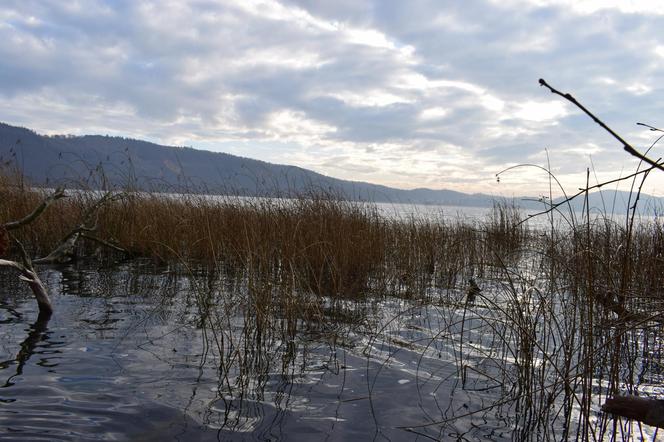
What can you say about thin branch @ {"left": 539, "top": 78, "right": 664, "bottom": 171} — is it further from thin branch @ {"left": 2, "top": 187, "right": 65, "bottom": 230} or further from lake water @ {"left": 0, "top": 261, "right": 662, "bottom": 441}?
thin branch @ {"left": 2, "top": 187, "right": 65, "bottom": 230}

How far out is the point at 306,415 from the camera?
2.82 meters

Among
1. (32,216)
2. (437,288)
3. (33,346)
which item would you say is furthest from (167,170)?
(33,346)

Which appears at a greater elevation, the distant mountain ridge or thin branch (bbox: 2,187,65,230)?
the distant mountain ridge

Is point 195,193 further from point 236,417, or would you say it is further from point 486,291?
point 236,417

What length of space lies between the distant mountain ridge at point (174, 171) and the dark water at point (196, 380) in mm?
1676

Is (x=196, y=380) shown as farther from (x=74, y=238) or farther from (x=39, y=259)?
(x=74, y=238)

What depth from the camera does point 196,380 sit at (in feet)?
10.6

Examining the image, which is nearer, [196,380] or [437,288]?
[196,380]

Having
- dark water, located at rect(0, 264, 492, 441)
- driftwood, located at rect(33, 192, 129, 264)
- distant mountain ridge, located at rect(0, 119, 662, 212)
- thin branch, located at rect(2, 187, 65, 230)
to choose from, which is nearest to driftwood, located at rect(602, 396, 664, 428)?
distant mountain ridge, located at rect(0, 119, 662, 212)

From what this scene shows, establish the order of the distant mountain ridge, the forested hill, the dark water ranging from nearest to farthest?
the dark water, the distant mountain ridge, the forested hill

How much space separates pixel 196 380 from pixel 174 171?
23.9ft

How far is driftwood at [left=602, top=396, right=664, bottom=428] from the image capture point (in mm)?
1407

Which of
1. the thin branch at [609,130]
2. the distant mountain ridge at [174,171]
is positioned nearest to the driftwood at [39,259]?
the distant mountain ridge at [174,171]

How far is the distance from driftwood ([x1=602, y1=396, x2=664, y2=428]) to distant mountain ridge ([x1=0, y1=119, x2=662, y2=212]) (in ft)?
4.11
